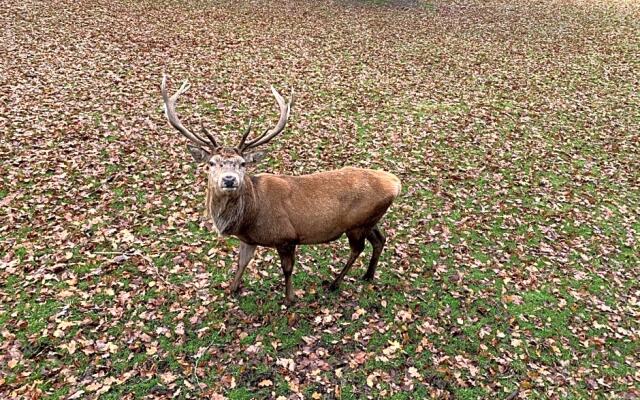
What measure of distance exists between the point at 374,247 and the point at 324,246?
4.21ft

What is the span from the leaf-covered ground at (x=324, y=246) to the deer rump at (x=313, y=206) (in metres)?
1.25

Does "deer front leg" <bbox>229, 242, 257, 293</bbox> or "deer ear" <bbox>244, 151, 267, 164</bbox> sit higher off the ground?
"deer ear" <bbox>244, 151, 267, 164</bbox>

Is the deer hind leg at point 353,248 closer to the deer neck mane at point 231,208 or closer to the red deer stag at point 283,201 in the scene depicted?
the red deer stag at point 283,201

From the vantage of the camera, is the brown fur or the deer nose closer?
the deer nose

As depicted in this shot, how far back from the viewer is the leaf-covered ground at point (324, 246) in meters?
5.55

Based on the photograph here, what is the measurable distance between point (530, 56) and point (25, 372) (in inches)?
808

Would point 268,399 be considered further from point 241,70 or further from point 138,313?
point 241,70

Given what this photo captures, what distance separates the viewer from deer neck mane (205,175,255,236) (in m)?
5.33

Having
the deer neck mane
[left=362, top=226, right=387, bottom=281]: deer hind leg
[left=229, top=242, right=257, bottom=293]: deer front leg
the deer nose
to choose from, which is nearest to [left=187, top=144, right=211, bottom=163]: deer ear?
the deer neck mane

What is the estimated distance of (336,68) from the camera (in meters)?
16.4

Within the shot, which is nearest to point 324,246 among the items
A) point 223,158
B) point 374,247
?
point 374,247

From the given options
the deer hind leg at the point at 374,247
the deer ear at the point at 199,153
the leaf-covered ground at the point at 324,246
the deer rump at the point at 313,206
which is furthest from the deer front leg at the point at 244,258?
the deer hind leg at the point at 374,247

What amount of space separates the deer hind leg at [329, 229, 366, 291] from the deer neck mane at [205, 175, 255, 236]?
1608mm

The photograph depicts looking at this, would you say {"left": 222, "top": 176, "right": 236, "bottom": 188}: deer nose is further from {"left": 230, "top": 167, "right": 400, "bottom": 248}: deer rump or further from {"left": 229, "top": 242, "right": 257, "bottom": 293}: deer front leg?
{"left": 229, "top": 242, "right": 257, "bottom": 293}: deer front leg
